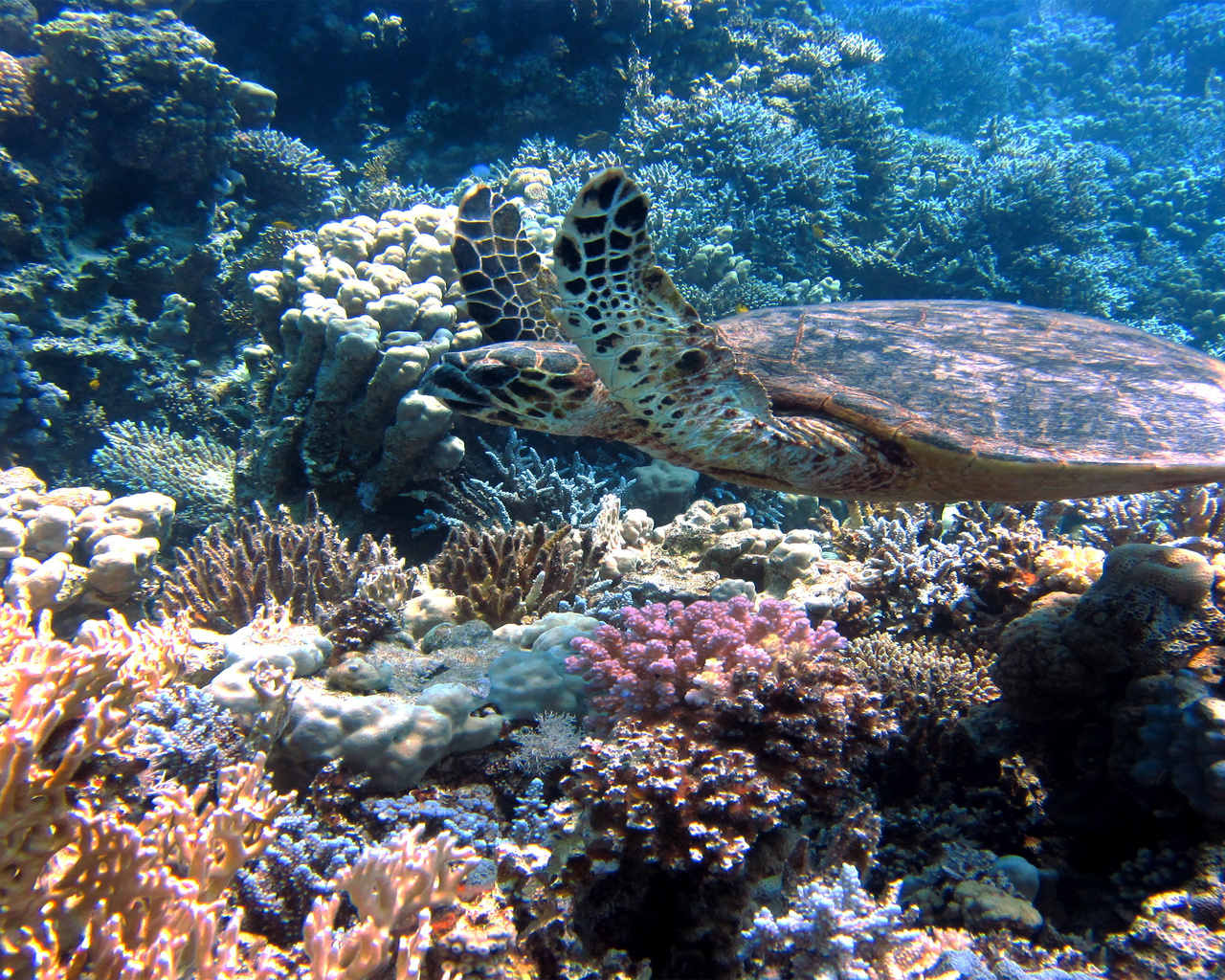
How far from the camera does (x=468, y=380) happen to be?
251 centimetres

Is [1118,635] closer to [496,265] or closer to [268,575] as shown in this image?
[496,265]

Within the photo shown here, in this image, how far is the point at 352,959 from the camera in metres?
1.37

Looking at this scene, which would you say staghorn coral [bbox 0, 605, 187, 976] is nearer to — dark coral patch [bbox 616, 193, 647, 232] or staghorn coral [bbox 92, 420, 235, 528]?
dark coral patch [bbox 616, 193, 647, 232]

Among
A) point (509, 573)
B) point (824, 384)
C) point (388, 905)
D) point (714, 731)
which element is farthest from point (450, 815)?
point (824, 384)

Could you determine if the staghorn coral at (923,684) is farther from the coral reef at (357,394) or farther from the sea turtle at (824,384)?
the coral reef at (357,394)

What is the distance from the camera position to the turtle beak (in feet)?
8.11

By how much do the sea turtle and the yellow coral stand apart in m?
0.52

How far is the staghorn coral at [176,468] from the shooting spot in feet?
15.8

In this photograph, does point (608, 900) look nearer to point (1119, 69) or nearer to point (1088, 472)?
point (1088, 472)

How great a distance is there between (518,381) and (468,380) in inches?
8.9

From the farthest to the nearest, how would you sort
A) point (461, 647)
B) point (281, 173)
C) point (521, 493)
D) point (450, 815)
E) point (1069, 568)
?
point (281, 173) < point (521, 493) < point (1069, 568) < point (461, 647) < point (450, 815)

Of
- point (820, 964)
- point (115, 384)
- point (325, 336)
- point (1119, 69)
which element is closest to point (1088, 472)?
point (820, 964)

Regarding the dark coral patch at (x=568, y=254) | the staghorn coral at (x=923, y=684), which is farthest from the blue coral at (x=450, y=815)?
the dark coral patch at (x=568, y=254)

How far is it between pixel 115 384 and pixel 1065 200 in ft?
45.9
